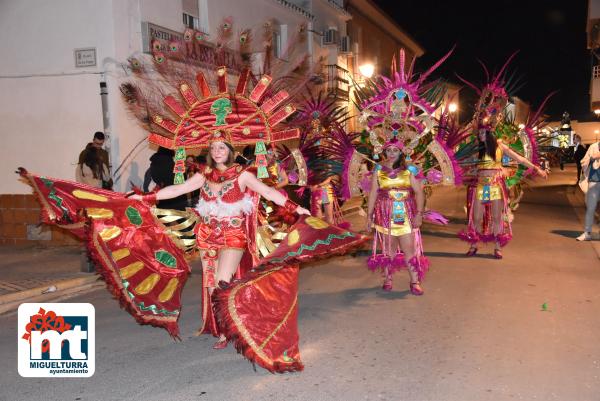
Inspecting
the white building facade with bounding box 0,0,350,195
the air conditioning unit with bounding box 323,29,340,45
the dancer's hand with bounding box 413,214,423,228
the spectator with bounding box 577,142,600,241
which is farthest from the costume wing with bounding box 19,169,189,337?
the air conditioning unit with bounding box 323,29,340,45

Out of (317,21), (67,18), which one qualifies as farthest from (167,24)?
(317,21)

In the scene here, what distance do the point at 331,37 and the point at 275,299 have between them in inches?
698

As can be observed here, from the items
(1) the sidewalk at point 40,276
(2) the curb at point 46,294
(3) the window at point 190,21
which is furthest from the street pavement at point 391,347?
(3) the window at point 190,21

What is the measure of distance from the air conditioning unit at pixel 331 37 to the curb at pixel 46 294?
606 inches

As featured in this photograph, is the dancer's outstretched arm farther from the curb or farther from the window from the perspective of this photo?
the window

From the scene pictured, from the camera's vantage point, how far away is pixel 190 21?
11984 millimetres

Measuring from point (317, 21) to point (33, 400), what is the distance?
18824 millimetres

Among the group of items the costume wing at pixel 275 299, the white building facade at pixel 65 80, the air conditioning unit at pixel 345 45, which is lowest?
the costume wing at pixel 275 299

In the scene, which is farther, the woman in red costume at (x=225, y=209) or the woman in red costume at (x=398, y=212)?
the woman in red costume at (x=398, y=212)

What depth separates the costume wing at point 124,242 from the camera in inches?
176

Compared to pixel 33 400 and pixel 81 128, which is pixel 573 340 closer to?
pixel 33 400

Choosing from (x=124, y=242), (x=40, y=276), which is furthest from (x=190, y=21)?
(x=124, y=242)

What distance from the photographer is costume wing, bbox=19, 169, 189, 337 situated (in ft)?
14.7

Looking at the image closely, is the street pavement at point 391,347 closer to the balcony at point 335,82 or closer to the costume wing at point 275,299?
the costume wing at point 275,299
